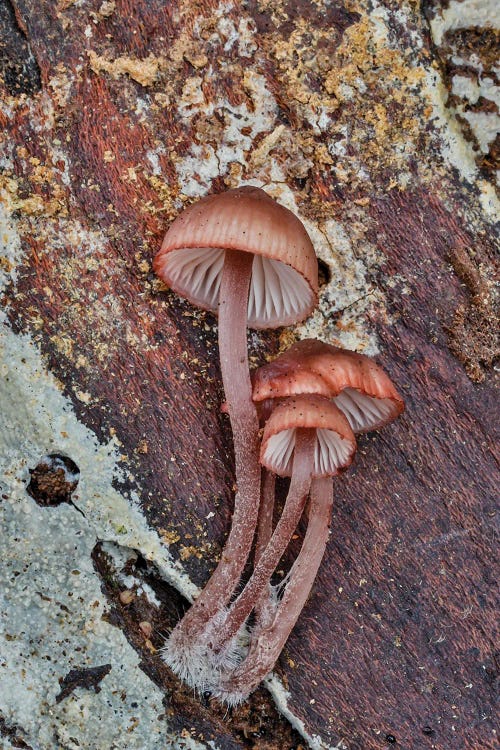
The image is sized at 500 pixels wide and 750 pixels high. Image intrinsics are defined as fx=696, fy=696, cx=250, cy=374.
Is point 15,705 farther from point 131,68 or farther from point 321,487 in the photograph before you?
point 131,68

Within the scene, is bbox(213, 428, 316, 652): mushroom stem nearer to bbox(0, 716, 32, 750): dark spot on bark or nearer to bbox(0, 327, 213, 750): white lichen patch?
bbox(0, 327, 213, 750): white lichen patch

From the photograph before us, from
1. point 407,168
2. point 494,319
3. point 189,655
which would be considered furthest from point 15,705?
point 407,168

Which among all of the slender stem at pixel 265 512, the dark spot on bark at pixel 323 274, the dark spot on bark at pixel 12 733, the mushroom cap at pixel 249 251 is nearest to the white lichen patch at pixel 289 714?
the slender stem at pixel 265 512

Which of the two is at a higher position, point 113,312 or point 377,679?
point 113,312

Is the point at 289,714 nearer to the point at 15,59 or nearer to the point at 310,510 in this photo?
the point at 310,510

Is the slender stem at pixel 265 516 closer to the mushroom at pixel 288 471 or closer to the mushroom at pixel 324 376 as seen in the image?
the mushroom at pixel 288 471

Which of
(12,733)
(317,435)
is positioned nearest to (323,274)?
(317,435)
